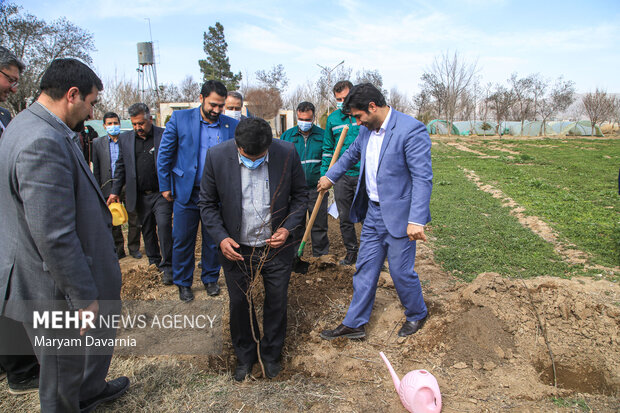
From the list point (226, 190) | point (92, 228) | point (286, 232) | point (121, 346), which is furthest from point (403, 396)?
point (121, 346)

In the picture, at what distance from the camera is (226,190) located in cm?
278

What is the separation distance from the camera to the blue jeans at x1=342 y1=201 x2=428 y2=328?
10.2 ft

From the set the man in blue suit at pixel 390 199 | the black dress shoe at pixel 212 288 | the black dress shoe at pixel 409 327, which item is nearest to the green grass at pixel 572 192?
the black dress shoe at pixel 409 327

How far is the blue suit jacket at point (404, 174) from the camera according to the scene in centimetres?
296

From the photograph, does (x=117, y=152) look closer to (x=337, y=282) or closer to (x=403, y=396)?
(x=337, y=282)

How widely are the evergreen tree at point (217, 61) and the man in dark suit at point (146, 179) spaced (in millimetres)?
40207

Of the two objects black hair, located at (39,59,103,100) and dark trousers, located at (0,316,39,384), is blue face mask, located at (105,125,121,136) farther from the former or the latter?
black hair, located at (39,59,103,100)

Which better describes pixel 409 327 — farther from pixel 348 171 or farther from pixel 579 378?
pixel 348 171

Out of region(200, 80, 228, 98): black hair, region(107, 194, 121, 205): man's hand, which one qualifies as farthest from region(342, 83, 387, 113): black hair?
region(107, 194, 121, 205): man's hand

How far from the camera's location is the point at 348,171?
4.80 m

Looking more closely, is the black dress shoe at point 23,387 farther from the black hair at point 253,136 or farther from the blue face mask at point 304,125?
the blue face mask at point 304,125

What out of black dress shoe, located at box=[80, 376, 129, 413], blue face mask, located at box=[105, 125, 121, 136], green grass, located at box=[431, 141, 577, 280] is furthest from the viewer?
blue face mask, located at box=[105, 125, 121, 136]

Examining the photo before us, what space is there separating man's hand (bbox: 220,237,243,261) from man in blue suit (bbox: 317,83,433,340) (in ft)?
3.68

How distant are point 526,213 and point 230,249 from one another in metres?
6.78
